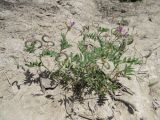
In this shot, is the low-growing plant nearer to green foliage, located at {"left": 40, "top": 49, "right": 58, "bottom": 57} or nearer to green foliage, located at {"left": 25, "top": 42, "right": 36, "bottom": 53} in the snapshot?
green foliage, located at {"left": 40, "top": 49, "right": 58, "bottom": 57}

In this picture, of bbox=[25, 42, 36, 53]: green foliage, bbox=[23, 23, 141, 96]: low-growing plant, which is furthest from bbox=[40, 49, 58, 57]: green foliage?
bbox=[25, 42, 36, 53]: green foliage

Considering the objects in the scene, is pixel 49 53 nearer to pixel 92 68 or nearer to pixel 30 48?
pixel 30 48

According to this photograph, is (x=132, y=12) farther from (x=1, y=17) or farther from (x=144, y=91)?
(x=1, y=17)

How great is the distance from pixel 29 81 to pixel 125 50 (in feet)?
3.84

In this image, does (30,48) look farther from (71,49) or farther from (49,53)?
(71,49)

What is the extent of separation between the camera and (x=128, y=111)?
2877 mm

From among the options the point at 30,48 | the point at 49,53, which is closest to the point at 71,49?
the point at 49,53

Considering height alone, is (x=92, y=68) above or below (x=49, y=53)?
below

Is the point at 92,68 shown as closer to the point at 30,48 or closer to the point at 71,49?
the point at 71,49

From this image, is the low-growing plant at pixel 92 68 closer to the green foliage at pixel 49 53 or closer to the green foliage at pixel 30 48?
the green foliage at pixel 49 53

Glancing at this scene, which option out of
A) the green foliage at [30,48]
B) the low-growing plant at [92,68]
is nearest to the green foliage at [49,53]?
the low-growing plant at [92,68]

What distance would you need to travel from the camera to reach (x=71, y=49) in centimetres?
332

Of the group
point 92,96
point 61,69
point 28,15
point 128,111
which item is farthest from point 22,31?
point 128,111

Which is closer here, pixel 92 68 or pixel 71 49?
pixel 92 68
